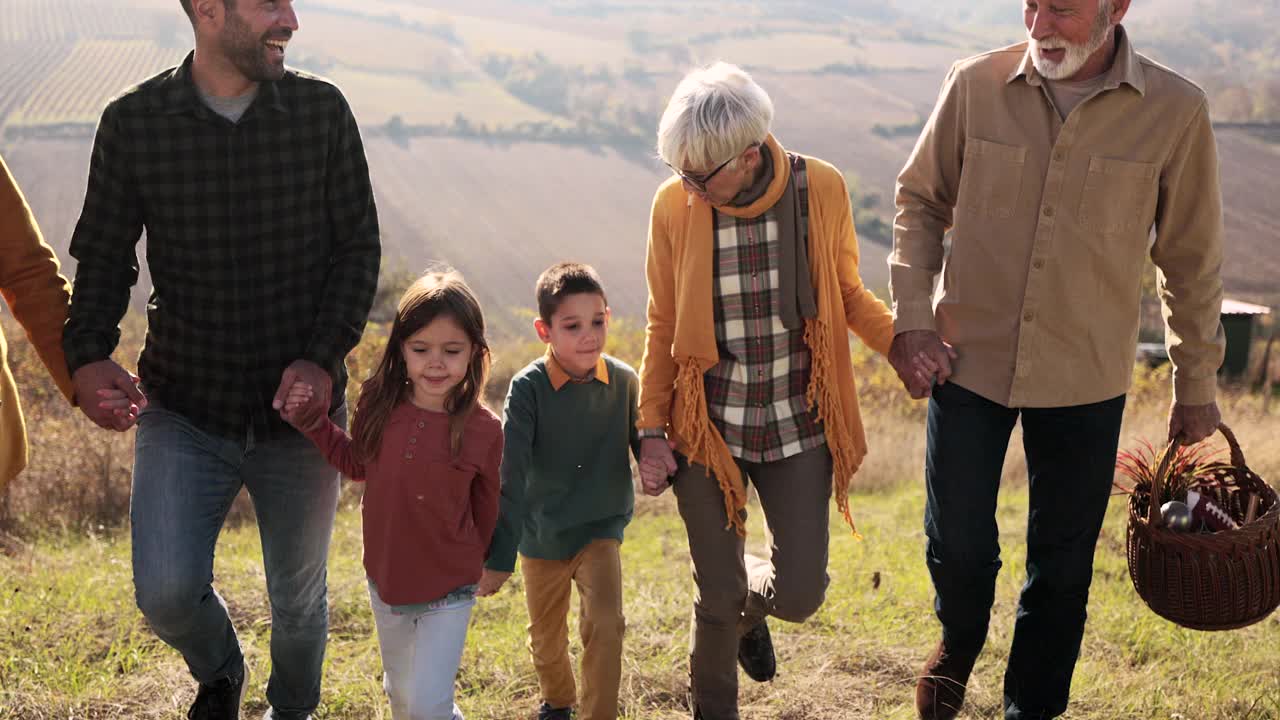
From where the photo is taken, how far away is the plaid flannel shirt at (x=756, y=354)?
341cm

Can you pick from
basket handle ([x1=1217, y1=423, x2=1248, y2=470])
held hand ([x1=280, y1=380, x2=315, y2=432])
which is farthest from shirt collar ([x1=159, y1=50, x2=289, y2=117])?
basket handle ([x1=1217, y1=423, x2=1248, y2=470])

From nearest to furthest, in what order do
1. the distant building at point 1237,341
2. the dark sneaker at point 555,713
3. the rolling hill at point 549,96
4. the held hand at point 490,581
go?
the held hand at point 490,581, the dark sneaker at point 555,713, the distant building at point 1237,341, the rolling hill at point 549,96

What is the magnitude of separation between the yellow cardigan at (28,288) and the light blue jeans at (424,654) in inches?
42.2

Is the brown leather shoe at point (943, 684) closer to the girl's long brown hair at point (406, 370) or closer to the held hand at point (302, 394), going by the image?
the girl's long brown hair at point (406, 370)

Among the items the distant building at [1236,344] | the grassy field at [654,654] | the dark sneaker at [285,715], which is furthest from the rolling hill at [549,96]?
the dark sneaker at [285,715]

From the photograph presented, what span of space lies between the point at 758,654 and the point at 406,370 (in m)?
1.65

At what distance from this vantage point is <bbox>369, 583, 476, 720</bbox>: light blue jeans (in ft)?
9.86

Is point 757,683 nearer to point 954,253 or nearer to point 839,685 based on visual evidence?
point 839,685

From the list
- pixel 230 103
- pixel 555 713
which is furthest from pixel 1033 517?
pixel 230 103

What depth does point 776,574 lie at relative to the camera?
3.64 m

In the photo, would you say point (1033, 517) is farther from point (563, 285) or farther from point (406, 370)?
point (406, 370)

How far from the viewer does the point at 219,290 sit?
3127 millimetres

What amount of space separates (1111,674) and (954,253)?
1.95 meters

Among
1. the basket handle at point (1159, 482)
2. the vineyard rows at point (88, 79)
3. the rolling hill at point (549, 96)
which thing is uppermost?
the basket handle at point (1159, 482)
